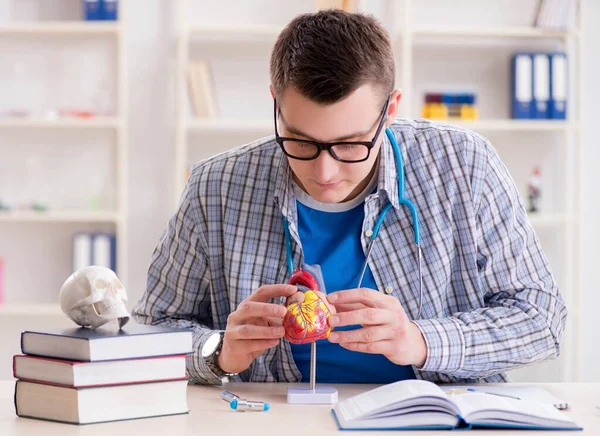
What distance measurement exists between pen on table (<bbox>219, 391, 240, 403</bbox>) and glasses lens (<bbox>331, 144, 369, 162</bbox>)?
47 cm

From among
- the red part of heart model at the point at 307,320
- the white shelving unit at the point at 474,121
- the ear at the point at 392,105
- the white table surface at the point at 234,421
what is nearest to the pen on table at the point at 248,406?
the white table surface at the point at 234,421

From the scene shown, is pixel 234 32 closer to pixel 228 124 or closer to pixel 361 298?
pixel 228 124

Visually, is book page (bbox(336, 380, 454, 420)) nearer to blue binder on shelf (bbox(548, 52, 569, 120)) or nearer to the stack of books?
the stack of books

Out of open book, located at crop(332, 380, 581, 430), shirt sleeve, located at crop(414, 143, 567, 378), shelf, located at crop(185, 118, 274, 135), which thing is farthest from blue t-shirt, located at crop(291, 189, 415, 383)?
shelf, located at crop(185, 118, 274, 135)

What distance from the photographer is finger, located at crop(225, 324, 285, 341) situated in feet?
4.83

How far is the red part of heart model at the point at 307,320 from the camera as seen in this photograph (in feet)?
4.64

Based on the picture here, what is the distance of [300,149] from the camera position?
1567 millimetres

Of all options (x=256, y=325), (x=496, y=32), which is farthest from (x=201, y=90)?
(x=256, y=325)

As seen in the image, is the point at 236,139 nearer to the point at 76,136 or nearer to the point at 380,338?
the point at 76,136

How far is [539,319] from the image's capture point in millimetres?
1702

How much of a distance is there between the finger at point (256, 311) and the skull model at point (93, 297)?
0.74ft

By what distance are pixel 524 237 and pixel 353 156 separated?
1.46ft

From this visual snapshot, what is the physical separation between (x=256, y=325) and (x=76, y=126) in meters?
2.83

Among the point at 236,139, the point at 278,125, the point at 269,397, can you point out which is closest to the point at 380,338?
the point at 269,397
